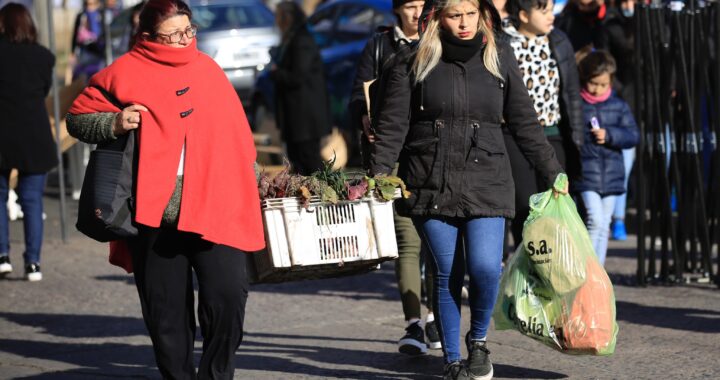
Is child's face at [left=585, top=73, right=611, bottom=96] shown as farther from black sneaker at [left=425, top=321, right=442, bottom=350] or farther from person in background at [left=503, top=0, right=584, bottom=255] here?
black sneaker at [left=425, top=321, right=442, bottom=350]

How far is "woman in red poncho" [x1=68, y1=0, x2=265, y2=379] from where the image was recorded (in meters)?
4.88

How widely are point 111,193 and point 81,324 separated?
3.38m

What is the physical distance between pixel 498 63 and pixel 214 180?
4.87 ft

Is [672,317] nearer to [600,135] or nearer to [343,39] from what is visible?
[600,135]

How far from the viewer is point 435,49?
5668 mm

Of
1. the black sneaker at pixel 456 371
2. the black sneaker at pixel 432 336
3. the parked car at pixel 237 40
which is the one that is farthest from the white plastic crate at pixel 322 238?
the parked car at pixel 237 40

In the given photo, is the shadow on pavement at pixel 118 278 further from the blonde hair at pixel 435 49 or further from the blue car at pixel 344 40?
the blue car at pixel 344 40

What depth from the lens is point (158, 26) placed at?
4.95 meters

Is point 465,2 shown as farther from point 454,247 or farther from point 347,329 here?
point 347,329

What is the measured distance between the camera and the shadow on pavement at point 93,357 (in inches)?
261

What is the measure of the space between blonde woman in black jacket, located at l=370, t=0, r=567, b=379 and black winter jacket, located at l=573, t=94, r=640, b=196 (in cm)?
236

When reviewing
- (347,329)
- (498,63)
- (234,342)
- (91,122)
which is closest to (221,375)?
(234,342)

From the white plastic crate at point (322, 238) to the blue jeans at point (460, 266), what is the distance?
1.03ft

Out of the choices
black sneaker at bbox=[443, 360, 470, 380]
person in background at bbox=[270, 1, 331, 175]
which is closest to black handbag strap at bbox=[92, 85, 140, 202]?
black sneaker at bbox=[443, 360, 470, 380]
